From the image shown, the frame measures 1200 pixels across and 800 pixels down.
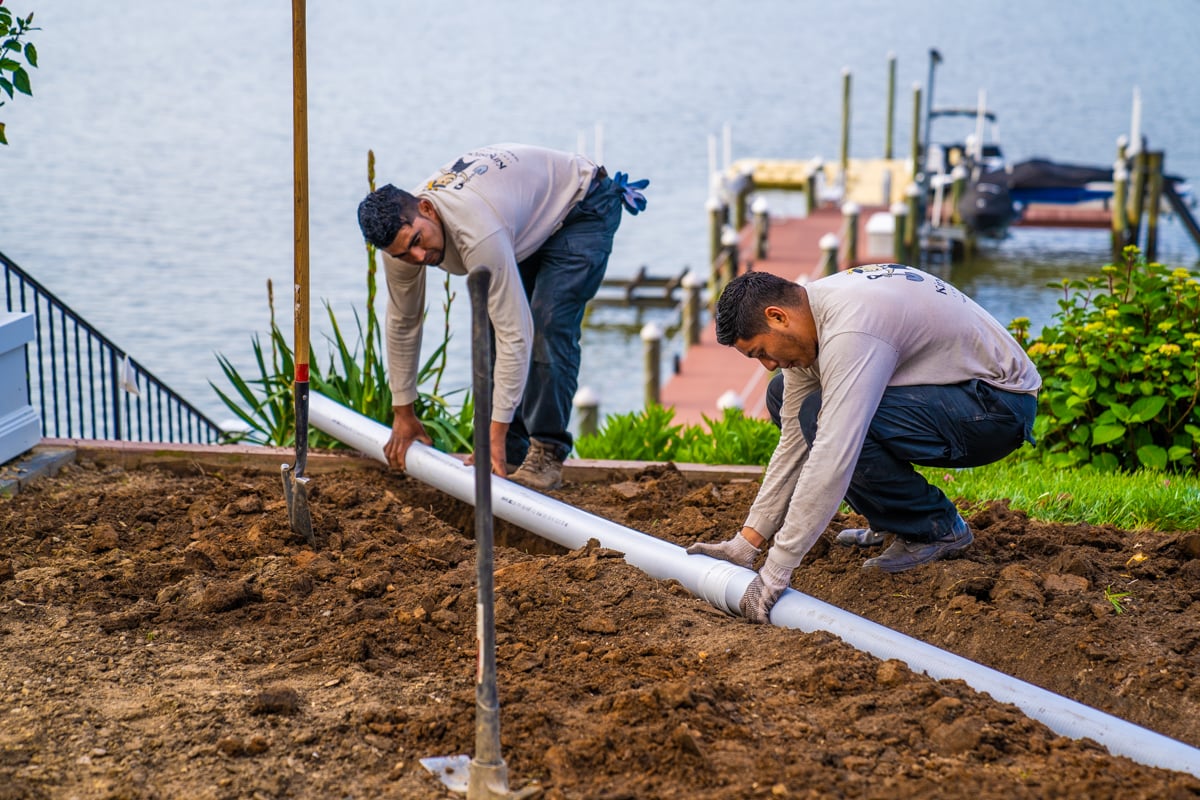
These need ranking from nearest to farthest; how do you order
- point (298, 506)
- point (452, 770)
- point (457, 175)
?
point (452, 770), point (298, 506), point (457, 175)

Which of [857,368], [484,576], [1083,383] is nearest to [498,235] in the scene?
[857,368]

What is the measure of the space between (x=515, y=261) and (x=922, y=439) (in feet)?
4.96

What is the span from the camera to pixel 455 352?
15.6 metres

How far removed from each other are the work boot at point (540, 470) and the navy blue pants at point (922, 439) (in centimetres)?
146

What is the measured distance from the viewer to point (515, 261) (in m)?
4.34

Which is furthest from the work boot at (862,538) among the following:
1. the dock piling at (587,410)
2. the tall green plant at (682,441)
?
the dock piling at (587,410)

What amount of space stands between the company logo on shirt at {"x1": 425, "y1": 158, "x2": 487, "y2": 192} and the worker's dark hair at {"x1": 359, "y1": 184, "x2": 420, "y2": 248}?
257 mm

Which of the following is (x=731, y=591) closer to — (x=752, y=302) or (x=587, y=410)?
(x=752, y=302)

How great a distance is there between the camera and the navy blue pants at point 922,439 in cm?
373

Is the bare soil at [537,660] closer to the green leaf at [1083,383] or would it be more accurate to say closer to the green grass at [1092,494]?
the green grass at [1092,494]

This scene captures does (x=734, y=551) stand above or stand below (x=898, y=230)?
above

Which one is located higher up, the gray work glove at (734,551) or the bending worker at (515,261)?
the bending worker at (515,261)

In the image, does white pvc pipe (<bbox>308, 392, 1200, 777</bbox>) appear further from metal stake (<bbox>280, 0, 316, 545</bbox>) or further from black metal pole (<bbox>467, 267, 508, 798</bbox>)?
black metal pole (<bbox>467, 267, 508, 798</bbox>)

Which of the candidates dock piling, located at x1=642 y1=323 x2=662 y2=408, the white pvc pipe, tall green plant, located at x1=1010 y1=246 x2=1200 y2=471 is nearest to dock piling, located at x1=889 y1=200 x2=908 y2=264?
dock piling, located at x1=642 y1=323 x2=662 y2=408
